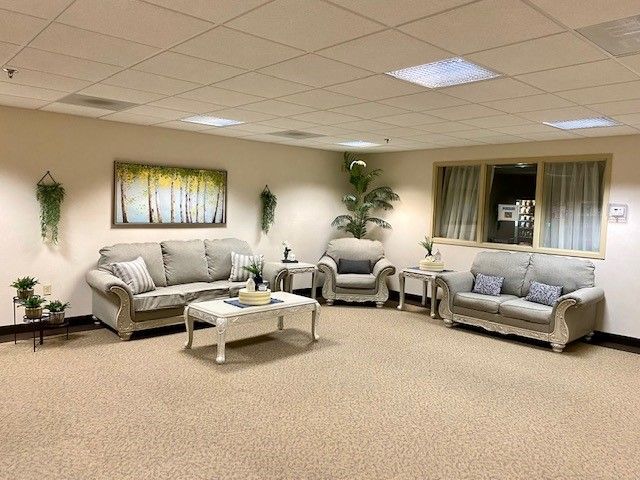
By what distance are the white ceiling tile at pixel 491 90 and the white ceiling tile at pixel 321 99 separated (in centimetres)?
84

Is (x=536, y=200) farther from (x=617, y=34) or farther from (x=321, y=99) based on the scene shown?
(x=617, y=34)

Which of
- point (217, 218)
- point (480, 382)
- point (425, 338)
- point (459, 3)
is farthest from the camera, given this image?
point (217, 218)

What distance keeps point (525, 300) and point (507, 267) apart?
0.59 m

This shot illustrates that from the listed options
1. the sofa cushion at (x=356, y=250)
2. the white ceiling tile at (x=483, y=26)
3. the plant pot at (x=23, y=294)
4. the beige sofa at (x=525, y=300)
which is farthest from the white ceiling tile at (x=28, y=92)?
the beige sofa at (x=525, y=300)

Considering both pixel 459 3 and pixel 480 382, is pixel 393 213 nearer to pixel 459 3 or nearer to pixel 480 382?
pixel 480 382

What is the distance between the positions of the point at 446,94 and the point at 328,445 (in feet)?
9.09

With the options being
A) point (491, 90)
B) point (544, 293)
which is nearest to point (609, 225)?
point (544, 293)

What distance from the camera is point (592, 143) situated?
5898mm

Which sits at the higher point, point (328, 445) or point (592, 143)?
point (592, 143)

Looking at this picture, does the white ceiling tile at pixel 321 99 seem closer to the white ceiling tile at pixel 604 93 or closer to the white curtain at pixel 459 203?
the white ceiling tile at pixel 604 93

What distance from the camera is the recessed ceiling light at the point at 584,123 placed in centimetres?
478

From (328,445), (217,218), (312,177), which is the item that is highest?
(312,177)

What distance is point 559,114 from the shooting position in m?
4.54

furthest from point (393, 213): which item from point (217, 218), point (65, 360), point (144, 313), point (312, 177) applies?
point (65, 360)
